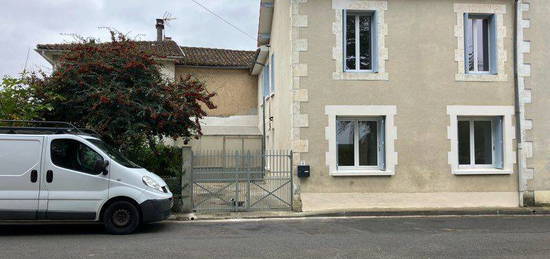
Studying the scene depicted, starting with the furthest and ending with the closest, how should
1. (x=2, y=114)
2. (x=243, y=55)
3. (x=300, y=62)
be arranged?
(x=243, y=55), (x=300, y=62), (x=2, y=114)

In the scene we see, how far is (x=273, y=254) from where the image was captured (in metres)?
7.25

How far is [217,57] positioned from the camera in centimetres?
2417

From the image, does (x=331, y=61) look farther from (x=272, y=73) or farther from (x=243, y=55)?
(x=243, y=55)

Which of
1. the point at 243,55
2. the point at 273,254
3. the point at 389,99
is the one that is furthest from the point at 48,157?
the point at 243,55

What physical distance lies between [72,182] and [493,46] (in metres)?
11.2

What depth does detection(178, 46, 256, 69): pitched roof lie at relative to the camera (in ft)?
74.8

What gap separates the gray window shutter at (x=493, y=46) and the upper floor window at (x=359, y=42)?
11.1 feet

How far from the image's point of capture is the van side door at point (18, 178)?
8.66 meters

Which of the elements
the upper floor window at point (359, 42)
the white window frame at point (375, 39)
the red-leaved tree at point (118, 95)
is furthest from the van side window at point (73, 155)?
the upper floor window at point (359, 42)

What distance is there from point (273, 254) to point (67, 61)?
25.4ft

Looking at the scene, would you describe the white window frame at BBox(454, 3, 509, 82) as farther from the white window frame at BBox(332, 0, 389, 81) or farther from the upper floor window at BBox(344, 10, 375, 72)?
the upper floor window at BBox(344, 10, 375, 72)

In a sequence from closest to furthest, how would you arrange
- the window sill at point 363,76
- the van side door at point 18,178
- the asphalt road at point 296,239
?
the asphalt road at point 296,239 < the van side door at point 18,178 < the window sill at point 363,76

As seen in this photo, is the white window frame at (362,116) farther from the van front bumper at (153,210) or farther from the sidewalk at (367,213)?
the van front bumper at (153,210)

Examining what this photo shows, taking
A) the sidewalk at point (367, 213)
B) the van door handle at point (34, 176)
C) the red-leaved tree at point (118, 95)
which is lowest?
the sidewalk at point (367, 213)
